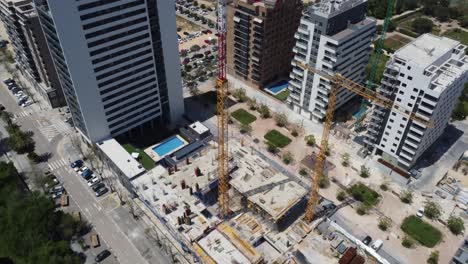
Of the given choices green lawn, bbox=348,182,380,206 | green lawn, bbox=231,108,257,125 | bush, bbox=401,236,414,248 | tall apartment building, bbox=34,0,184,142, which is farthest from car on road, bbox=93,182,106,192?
bush, bbox=401,236,414,248

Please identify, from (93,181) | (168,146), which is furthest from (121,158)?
(168,146)

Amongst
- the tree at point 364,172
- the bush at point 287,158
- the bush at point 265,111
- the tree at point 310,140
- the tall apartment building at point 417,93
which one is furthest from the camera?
the bush at point 265,111

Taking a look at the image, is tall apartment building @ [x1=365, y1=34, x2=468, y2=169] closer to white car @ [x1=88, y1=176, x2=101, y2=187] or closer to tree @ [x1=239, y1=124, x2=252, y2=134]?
tree @ [x1=239, y1=124, x2=252, y2=134]

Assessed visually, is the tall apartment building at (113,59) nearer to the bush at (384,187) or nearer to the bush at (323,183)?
the bush at (323,183)

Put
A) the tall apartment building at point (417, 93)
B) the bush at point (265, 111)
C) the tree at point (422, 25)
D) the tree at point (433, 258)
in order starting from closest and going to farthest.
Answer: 1. the tree at point (433, 258)
2. the tall apartment building at point (417, 93)
3. the bush at point (265, 111)
4. the tree at point (422, 25)

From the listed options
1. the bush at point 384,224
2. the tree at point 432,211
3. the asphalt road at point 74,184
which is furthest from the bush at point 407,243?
the asphalt road at point 74,184

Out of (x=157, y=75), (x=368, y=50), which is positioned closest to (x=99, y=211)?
(x=157, y=75)
